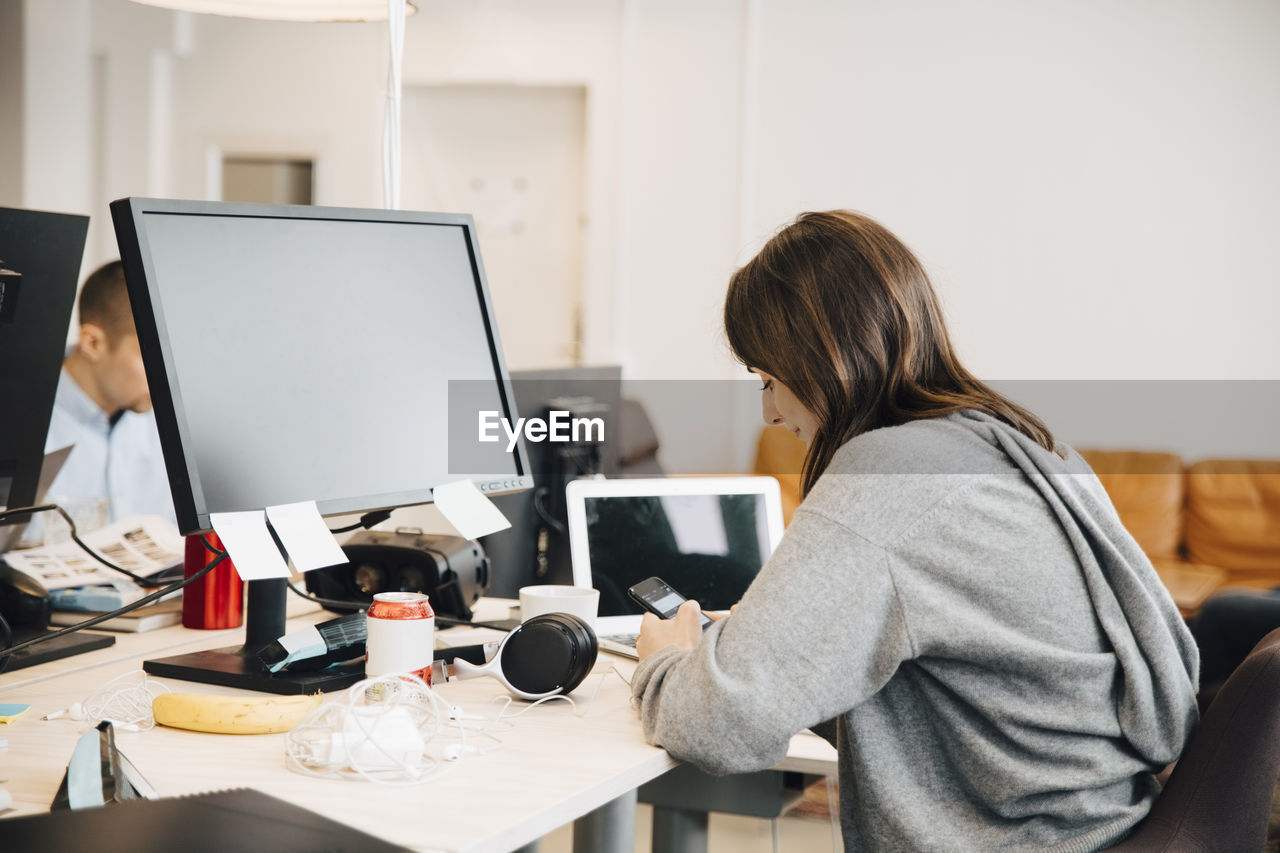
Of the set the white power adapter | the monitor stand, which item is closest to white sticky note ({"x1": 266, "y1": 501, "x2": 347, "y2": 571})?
the monitor stand

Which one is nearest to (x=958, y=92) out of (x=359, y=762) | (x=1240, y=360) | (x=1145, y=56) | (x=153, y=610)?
(x=1145, y=56)

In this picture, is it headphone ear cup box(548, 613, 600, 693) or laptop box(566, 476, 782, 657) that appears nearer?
headphone ear cup box(548, 613, 600, 693)

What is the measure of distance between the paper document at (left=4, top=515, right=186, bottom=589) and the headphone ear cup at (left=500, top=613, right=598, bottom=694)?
0.65 m

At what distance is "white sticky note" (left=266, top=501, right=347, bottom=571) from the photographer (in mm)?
1141

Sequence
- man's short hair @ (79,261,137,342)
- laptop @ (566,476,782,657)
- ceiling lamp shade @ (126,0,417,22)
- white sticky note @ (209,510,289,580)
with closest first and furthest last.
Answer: white sticky note @ (209,510,289,580) → laptop @ (566,476,782,657) → ceiling lamp shade @ (126,0,417,22) → man's short hair @ (79,261,137,342)

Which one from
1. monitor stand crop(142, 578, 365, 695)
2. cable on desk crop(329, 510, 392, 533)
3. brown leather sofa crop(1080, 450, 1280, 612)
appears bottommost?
brown leather sofa crop(1080, 450, 1280, 612)

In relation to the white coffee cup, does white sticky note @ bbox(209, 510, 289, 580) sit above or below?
above

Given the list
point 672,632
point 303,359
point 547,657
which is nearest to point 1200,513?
point 672,632

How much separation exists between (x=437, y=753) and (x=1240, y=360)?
4033 mm

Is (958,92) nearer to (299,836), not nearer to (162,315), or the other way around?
(162,315)

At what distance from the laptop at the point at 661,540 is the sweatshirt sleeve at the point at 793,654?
55cm

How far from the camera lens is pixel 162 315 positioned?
1.10 m

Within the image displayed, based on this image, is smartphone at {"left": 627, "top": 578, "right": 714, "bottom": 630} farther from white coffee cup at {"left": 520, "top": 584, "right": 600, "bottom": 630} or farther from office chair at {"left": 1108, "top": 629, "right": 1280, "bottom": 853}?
office chair at {"left": 1108, "top": 629, "right": 1280, "bottom": 853}

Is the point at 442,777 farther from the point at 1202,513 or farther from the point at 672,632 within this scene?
the point at 1202,513
